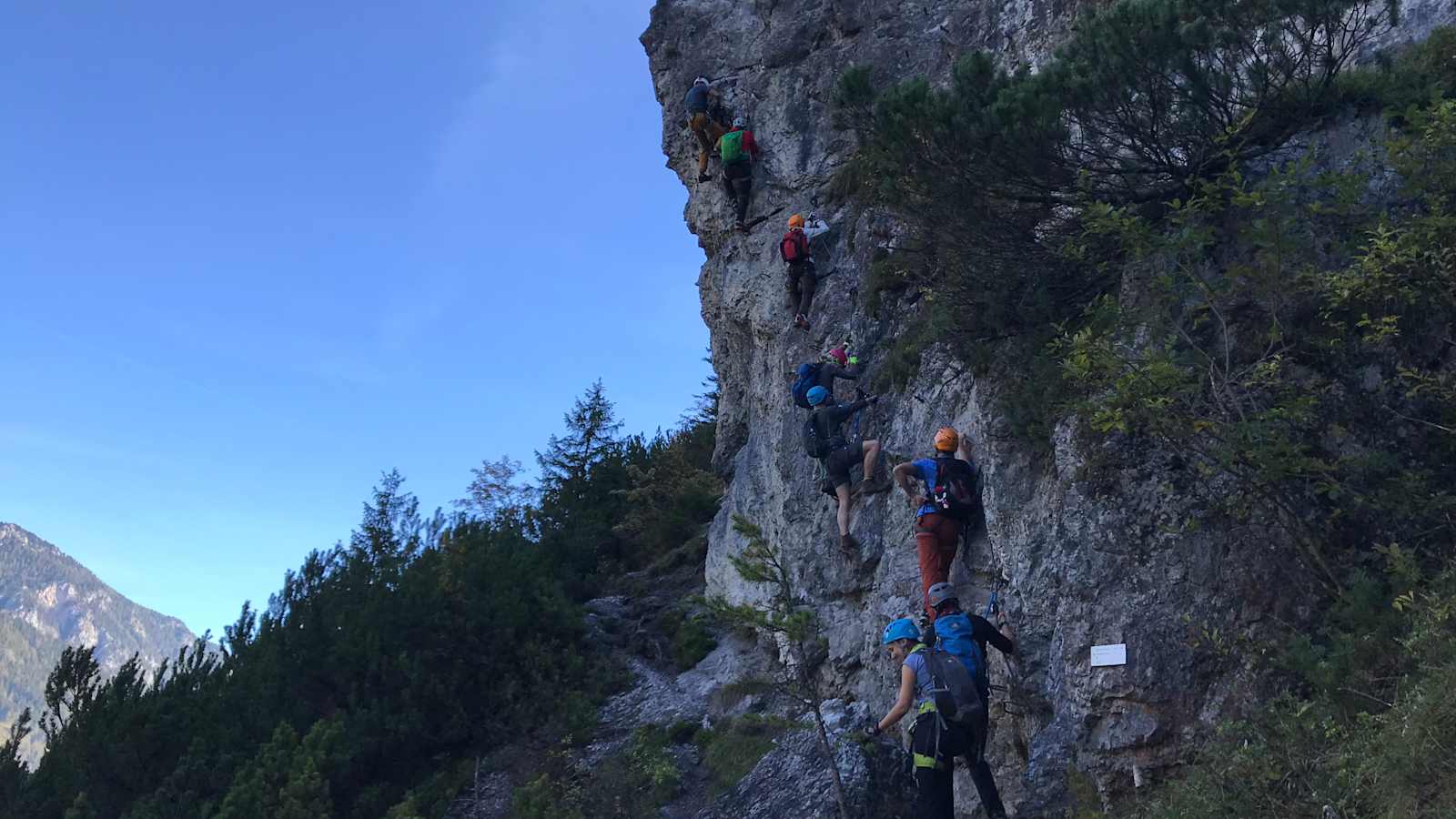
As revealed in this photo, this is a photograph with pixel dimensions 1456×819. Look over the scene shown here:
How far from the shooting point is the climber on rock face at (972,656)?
298 inches

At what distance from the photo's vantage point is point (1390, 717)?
6117 mm

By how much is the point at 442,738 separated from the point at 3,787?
5.97m

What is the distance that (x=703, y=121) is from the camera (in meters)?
18.5

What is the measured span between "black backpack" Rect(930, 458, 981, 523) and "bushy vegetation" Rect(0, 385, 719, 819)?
4.32m

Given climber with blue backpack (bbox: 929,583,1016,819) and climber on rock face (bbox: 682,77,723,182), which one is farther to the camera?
climber on rock face (bbox: 682,77,723,182)

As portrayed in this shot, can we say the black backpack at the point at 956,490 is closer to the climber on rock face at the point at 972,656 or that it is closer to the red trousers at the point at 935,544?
the red trousers at the point at 935,544

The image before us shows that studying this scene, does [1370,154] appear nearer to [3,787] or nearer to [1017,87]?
[1017,87]

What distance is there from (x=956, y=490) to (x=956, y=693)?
303cm

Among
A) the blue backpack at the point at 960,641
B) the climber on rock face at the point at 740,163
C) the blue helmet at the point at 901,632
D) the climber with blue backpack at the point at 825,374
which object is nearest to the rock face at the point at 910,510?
the climber on rock face at the point at 740,163

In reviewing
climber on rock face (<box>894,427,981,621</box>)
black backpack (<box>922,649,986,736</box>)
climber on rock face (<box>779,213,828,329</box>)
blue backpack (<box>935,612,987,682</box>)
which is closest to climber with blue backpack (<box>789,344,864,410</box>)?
climber on rock face (<box>779,213,828,329</box>)

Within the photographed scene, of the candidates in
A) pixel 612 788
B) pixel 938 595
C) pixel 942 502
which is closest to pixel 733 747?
pixel 612 788

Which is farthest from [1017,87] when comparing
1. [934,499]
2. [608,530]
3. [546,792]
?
[608,530]

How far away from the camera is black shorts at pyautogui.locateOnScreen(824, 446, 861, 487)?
1255 cm

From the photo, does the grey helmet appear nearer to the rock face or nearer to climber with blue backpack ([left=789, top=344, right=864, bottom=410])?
the rock face
